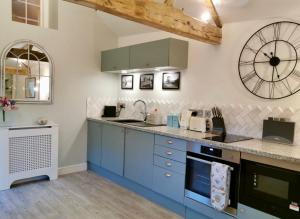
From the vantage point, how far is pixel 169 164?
10.0ft

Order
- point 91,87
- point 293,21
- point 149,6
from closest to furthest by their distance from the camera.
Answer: point 149,6, point 293,21, point 91,87

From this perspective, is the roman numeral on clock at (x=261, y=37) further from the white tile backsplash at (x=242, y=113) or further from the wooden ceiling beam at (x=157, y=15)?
the white tile backsplash at (x=242, y=113)

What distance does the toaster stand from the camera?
3.23m

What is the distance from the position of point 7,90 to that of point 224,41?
3020 millimetres

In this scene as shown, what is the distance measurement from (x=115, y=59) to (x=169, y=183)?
2270mm

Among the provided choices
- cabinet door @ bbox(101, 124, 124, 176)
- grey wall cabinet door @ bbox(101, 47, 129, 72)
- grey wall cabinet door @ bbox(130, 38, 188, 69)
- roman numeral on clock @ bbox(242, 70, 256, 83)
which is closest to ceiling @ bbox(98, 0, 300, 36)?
grey wall cabinet door @ bbox(130, 38, 188, 69)

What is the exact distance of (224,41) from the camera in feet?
10.6

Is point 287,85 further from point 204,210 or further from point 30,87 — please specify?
point 30,87

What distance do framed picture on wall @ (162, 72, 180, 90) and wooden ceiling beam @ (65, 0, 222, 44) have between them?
0.84 meters

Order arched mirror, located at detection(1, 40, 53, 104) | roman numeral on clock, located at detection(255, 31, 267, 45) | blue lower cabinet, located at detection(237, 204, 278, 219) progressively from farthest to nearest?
arched mirror, located at detection(1, 40, 53, 104)
roman numeral on clock, located at detection(255, 31, 267, 45)
blue lower cabinet, located at detection(237, 204, 278, 219)

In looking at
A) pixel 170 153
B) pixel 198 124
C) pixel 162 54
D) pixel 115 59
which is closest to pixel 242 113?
pixel 198 124

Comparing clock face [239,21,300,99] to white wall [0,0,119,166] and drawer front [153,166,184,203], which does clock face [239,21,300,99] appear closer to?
drawer front [153,166,184,203]

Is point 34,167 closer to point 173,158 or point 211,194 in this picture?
point 173,158

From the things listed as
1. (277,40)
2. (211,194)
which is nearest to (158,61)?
(277,40)
